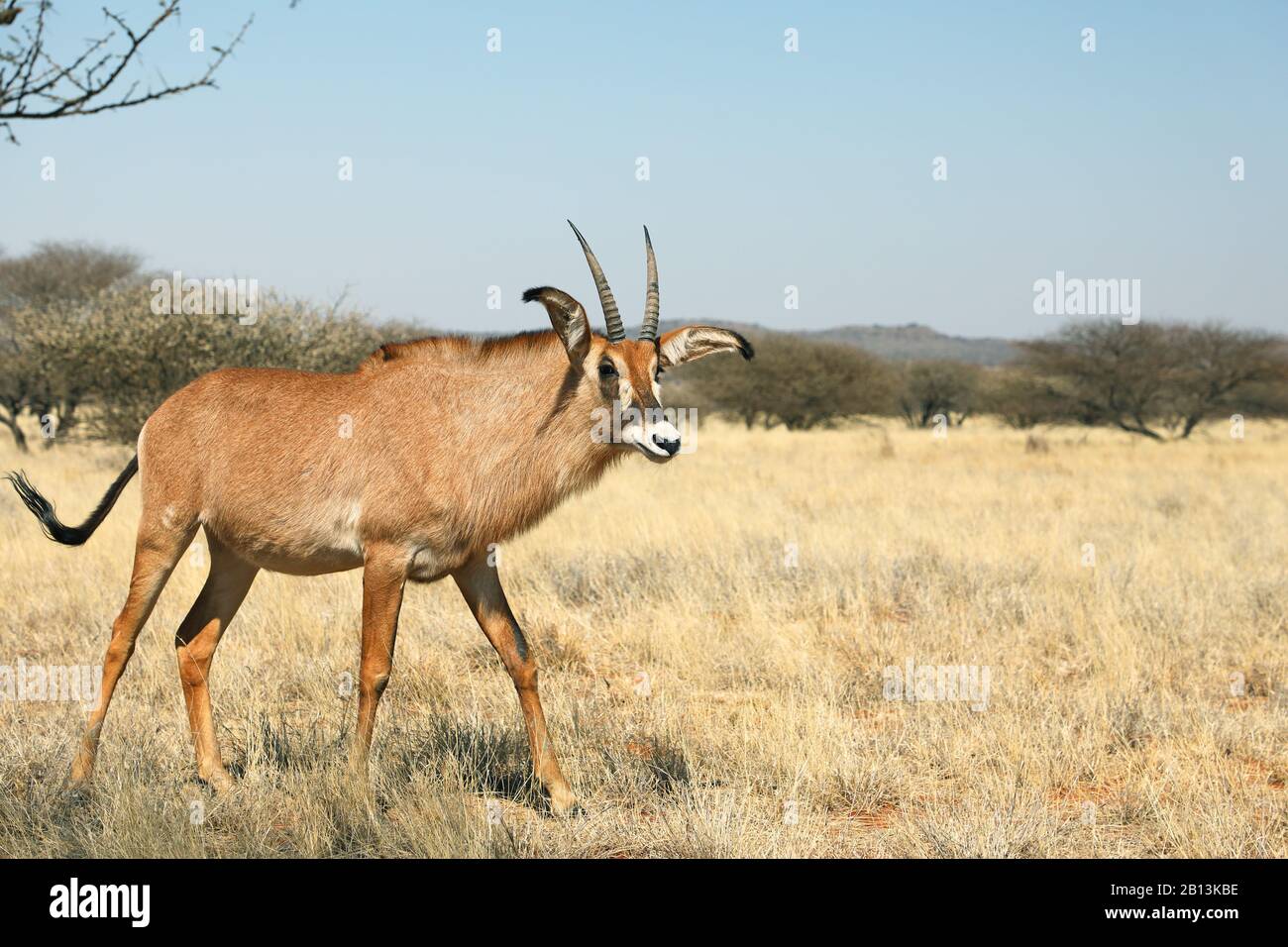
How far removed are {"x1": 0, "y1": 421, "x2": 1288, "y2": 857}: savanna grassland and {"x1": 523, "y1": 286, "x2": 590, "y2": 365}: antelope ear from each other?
6.13 feet

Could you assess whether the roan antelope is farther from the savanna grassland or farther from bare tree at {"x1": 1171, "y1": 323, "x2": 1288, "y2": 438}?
bare tree at {"x1": 1171, "y1": 323, "x2": 1288, "y2": 438}

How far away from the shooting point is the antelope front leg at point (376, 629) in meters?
4.84

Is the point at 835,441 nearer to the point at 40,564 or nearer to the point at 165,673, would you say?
the point at 40,564

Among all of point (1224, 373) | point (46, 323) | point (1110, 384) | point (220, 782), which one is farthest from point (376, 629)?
point (1224, 373)

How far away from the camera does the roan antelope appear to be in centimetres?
491

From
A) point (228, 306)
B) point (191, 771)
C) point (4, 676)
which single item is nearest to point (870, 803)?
point (191, 771)

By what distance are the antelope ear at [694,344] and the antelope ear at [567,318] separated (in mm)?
367

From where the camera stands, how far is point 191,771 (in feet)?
18.0

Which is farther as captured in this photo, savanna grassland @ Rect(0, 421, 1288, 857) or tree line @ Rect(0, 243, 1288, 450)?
tree line @ Rect(0, 243, 1288, 450)

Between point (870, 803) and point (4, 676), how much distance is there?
515cm

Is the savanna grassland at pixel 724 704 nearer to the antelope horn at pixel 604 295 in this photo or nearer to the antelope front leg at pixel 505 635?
the antelope front leg at pixel 505 635

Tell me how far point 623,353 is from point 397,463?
1085 millimetres

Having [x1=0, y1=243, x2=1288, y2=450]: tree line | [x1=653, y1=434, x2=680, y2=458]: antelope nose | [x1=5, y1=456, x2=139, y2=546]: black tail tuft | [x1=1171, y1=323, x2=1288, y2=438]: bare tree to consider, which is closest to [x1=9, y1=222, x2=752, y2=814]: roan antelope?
[x1=653, y1=434, x2=680, y2=458]: antelope nose

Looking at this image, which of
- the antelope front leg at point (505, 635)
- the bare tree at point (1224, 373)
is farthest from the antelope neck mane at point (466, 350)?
the bare tree at point (1224, 373)
